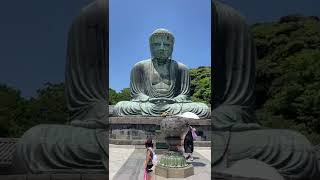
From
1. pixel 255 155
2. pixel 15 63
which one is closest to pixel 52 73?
pixel 15 63

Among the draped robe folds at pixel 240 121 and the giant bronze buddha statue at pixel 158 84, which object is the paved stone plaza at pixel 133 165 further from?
the giant bronze buddha statue at pixel 158 84

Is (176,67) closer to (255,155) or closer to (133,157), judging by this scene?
(133,157)

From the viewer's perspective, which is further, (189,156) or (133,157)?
(133,157)

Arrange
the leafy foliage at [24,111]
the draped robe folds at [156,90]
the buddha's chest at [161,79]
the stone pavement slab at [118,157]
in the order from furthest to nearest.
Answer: the buddha's chest at [161,79] → the draped robe folds at [156,90] → the stone pavement slab at [118,157] → the leafy foliage at [24,111]

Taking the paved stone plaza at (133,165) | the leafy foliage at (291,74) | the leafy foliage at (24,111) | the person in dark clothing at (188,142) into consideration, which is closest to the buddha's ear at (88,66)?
the leafy foliage at (24,111)

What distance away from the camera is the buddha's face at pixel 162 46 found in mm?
16031

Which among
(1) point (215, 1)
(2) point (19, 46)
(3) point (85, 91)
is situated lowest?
(3) point (85, 91)

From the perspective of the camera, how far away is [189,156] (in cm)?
985

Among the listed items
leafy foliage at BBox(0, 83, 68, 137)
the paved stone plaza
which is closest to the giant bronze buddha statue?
the paved stone plaza

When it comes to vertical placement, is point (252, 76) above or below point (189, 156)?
above

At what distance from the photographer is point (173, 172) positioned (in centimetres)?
771

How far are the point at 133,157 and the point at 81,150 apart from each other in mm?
4050

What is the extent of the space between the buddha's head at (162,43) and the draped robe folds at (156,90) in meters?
0.29

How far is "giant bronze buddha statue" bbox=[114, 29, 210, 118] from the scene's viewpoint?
14945mm
